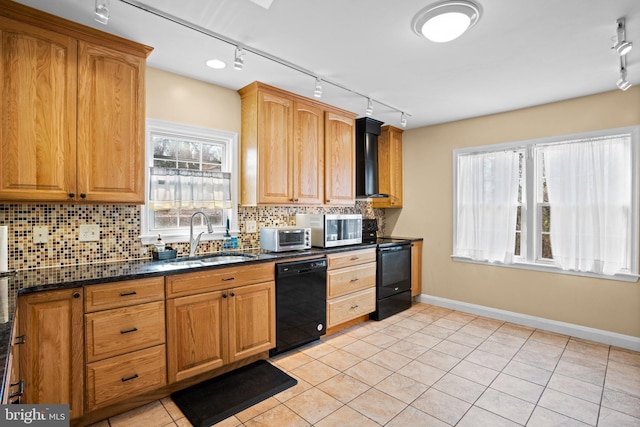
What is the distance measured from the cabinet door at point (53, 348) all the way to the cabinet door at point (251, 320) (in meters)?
0.98

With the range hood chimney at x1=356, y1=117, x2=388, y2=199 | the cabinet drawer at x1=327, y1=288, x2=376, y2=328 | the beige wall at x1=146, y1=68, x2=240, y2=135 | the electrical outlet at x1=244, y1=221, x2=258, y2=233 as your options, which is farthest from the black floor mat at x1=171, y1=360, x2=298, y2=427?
the range hood chimney at x1=356, y1=117, x2=388, y2=199

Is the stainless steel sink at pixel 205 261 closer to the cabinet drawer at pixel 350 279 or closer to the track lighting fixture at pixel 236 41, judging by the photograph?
the cabinet drawer at pixel 350 279

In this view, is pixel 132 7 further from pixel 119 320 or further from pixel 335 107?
pixel 335 107

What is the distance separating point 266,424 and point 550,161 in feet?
12.5

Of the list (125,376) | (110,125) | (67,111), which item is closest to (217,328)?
(125,376)

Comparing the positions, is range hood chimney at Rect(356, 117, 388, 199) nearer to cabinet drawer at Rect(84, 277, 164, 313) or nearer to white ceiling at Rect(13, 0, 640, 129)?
white ceiling at Rect(13, 0, 640, 129)

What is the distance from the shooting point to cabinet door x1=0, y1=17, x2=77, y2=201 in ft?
6.22

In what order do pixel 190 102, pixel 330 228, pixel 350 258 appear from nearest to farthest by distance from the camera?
pixel 190 102
pixel 330 228
pixel 350 258

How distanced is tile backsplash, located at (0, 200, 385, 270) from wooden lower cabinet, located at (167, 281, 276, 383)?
70 cm

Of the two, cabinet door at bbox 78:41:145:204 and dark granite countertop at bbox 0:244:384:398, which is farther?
cabinet door at bbox 78:41:145:204

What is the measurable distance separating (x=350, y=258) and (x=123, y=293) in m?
2.22

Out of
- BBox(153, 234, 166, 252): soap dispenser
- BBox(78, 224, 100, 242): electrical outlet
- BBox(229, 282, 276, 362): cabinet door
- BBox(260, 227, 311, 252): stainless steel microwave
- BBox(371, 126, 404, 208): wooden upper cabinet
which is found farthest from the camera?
BBox(371, 126, 404, 208): wooden upper cabinet

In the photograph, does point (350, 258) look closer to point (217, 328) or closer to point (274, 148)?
point (274, 148)

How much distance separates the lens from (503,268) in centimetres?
397
